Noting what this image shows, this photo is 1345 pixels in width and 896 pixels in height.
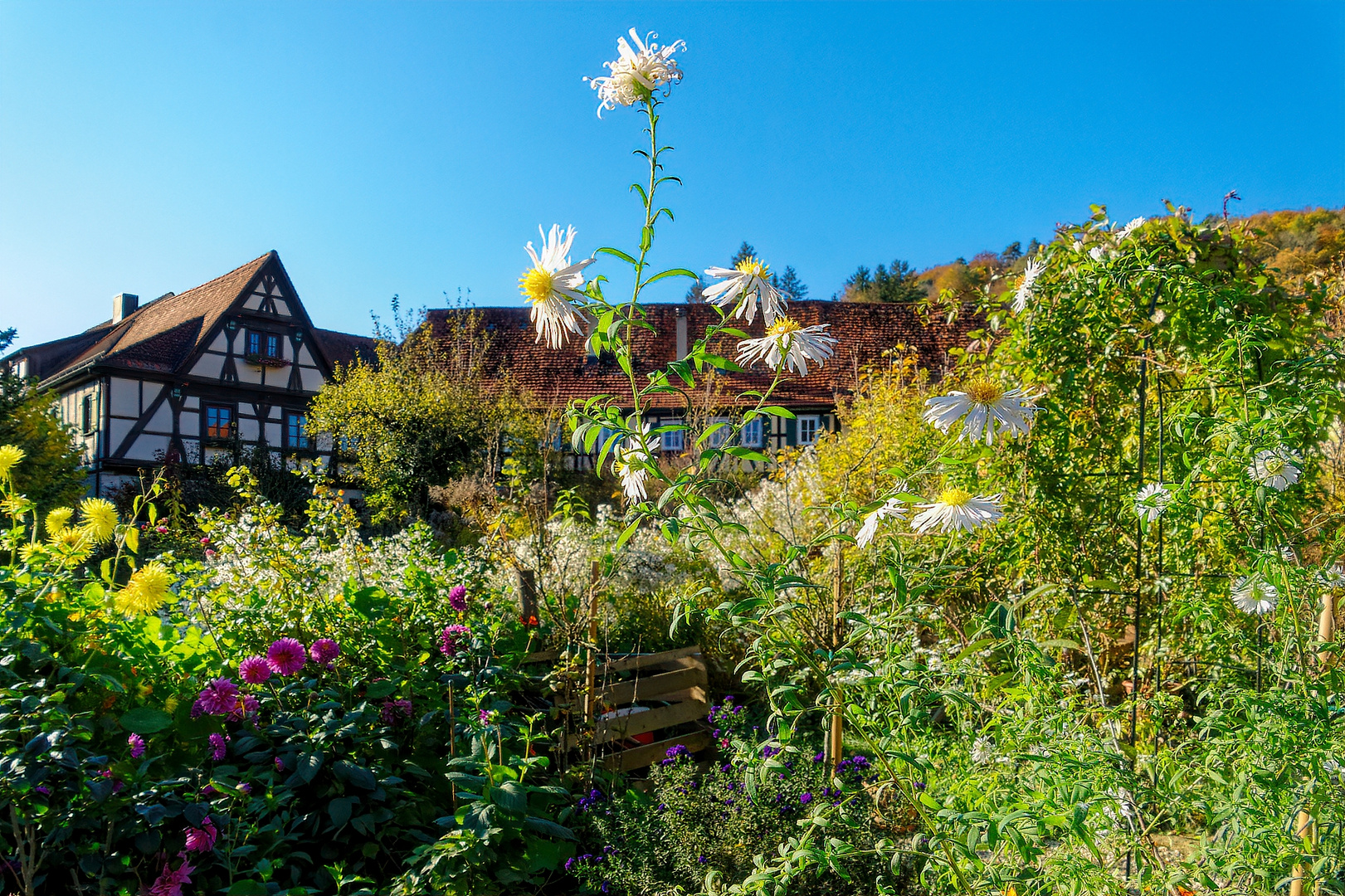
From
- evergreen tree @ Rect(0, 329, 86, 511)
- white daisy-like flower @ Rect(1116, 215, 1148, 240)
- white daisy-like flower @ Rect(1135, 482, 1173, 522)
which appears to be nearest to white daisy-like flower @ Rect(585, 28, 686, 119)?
white daisy-like flower @ Rect(1135, 482, 1173, 522)

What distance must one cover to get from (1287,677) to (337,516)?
3455mm

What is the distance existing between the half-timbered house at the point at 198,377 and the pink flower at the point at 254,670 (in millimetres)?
14241

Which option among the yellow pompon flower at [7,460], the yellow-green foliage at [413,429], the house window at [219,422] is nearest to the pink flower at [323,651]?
the yellow pompon flower at [7,460]

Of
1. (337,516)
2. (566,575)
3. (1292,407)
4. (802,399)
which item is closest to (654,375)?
(1292,407)

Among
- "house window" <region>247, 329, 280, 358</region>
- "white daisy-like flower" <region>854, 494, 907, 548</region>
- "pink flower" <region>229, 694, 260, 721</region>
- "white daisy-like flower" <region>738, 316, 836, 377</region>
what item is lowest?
"pink flower" <region>229, 694, 260, 721</region>

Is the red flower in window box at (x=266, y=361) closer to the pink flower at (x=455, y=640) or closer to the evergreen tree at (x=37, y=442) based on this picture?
the evergreen tree at (x=37, y=442)

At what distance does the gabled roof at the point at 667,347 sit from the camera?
1777cm

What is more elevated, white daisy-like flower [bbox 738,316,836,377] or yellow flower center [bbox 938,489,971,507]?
white daisy-like flower [bbox 738,316,836,377]

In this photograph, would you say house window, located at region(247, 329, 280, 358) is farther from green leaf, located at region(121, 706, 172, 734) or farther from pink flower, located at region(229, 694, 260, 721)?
green leaf, located at region(121, 706, 172, 734)

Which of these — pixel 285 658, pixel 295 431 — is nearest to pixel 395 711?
pixel 285 658

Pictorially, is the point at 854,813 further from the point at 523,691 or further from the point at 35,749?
the point at 35,749

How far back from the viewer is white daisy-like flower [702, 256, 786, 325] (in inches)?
55.9

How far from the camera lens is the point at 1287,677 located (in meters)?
1.81

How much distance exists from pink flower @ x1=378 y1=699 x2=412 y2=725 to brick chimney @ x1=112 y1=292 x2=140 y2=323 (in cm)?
2182
